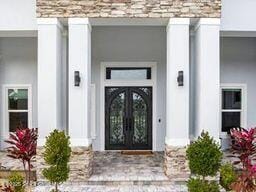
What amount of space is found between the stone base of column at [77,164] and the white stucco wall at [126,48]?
3697 millimetres

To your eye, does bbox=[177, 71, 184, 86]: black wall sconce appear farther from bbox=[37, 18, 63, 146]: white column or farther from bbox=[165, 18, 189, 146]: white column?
bbox=[37, 18, 63, 146]: white column

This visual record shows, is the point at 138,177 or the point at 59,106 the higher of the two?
the point at 59,106

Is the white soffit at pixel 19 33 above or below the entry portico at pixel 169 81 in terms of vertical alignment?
above

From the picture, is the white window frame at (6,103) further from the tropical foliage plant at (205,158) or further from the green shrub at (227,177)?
the green shrub at (227,177)

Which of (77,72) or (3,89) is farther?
(3,89)

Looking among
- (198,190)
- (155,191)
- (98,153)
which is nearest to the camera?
(198,190)

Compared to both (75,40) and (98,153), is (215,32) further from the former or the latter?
(98,153)

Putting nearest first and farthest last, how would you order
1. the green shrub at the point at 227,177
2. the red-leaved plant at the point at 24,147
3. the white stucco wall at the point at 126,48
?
the green shrub at the point at 227,177, the red-leaved plant at the point at 24,147, the white stucco wall at the point at 126,48

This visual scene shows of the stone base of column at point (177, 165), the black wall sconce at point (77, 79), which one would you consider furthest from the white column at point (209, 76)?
the black wall sconce at point (77, 79)

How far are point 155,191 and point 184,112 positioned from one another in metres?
2.30

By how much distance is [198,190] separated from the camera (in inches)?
272

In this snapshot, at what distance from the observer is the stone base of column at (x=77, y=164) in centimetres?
950

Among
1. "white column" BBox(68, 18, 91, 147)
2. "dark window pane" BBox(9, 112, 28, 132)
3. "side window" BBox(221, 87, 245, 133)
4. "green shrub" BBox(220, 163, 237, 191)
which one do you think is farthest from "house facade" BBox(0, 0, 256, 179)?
"dark window pane" BBox(9, 112, 28, 132)

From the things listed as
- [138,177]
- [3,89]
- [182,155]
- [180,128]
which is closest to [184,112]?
[180,128]
